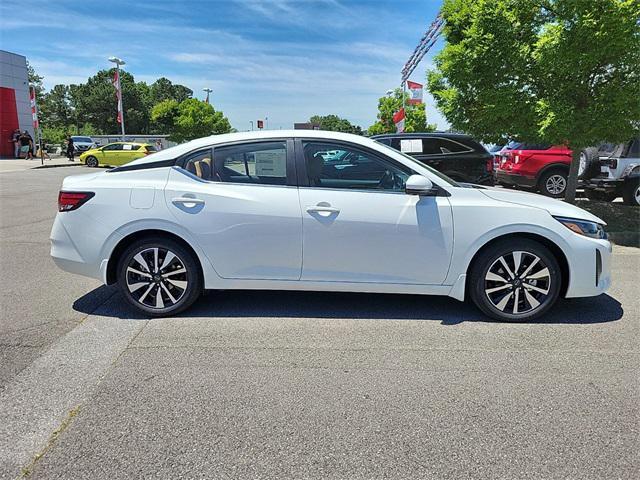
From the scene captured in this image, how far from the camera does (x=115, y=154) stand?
28.2m

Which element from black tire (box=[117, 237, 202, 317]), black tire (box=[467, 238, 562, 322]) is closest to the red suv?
black tire (box=[467, 238, 562, 322])

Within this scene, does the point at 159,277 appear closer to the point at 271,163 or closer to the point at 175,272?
the point at 175,272

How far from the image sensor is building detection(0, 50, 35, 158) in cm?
3325

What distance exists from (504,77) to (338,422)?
7435mm

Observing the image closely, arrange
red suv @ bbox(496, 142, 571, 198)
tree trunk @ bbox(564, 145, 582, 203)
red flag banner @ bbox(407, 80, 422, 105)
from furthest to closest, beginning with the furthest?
red flag banner @ bbox(407, 80, 422, 105) → red suv @ bbox(496, 142, 571, 198) → tree trunk @ bbox(564, 145, 582, 203)

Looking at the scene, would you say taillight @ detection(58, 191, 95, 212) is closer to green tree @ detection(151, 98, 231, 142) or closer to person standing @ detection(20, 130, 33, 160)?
person standing @ detection(20, 130, 33, 160)

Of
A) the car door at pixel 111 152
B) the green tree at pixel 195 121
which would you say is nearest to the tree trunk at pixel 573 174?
the car door at pixel 111 152

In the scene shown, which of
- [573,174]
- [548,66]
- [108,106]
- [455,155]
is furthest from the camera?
[108,106]

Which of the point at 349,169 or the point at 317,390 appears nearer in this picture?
the point at 317,390

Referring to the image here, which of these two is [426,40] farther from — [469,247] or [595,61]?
[469,247]

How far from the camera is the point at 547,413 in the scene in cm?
277

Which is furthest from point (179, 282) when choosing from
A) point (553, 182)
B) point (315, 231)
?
point (553, 182)

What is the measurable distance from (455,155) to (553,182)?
11.6ft

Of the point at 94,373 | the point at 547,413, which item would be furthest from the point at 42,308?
the point at 547,413
